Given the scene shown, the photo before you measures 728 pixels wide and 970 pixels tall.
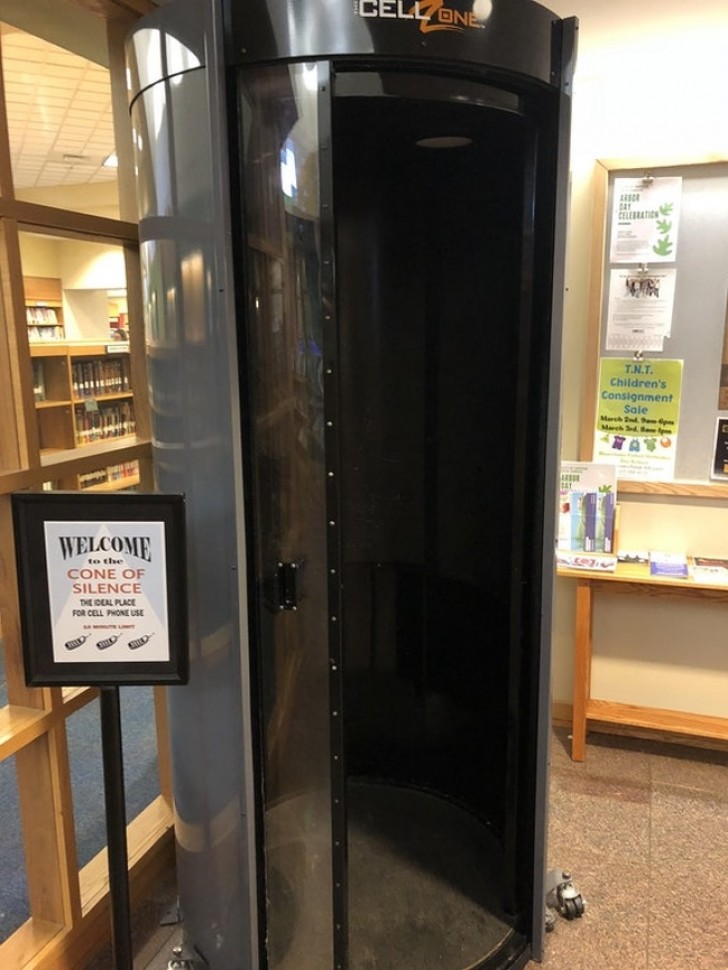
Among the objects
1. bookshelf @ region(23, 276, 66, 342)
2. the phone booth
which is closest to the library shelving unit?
bookshelf @ region(23, 276, 66, 342)

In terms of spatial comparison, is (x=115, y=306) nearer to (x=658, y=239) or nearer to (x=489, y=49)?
(x=658, y=239)

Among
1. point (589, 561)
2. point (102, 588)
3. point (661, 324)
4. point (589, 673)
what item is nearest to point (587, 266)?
point (661, 324)

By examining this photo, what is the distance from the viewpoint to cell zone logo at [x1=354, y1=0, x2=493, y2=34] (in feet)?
4.33

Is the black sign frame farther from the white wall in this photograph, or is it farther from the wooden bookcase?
the white wall

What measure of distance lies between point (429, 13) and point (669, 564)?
6.56ft

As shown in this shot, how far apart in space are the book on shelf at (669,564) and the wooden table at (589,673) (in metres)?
0.03

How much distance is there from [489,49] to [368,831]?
208 centimetres

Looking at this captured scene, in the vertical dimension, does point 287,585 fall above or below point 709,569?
above

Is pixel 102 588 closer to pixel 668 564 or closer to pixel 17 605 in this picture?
pixel 17 605

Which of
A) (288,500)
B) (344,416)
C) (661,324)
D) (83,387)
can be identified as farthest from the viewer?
(83,387)

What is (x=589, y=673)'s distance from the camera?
2842 mm

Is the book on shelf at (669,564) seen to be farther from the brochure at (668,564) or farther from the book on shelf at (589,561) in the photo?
the book on shelf at (589,561)

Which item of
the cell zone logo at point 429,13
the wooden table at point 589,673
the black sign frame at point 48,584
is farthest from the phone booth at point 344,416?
the wooden table at point 589,673

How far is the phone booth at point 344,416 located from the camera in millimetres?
1377
